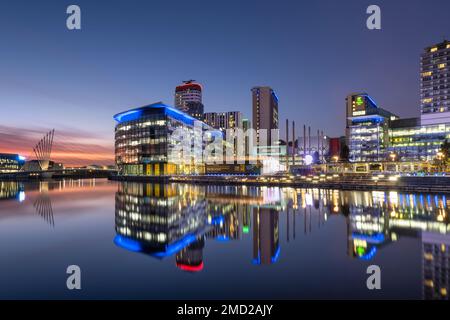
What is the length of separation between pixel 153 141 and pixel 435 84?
5308 inches

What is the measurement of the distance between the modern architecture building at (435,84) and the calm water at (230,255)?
143902 millimetres

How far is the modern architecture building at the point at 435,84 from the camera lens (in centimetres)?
13850

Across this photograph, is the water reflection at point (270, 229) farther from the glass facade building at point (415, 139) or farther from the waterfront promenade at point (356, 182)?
the glass facade building at point (415, 139)

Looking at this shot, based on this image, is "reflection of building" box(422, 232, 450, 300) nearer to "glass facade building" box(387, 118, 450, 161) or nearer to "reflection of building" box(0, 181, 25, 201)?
"reflection of building" box(0, 181, 25, 201)

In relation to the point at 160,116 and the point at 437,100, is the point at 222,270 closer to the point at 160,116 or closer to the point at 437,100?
the point at 160,116

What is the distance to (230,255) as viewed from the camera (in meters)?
14.6

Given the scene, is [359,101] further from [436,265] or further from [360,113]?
[436,265]

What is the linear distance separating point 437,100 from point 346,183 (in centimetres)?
12067

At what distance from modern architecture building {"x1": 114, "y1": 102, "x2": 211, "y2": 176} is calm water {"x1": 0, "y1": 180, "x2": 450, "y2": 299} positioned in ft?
287

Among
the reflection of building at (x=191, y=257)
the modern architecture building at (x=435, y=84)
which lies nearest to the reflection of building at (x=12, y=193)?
the reflection of building at (x=191, y=257)

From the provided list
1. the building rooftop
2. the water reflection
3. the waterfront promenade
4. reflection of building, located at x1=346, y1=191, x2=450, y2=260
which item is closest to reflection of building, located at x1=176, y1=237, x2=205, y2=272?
the water reflection

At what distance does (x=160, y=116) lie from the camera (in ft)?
372

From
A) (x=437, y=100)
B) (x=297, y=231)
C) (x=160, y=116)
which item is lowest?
(x=297, y=231)
